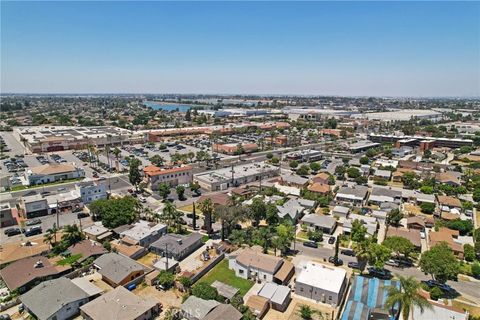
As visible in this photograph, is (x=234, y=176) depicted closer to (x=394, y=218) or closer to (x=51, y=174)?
(x=394, y=218)

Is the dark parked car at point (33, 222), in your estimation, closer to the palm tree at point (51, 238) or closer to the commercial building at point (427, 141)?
the palm tree at point (51, 238)

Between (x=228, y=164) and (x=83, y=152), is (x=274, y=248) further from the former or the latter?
(x=83, y=152)

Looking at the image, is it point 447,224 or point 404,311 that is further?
point 447,224

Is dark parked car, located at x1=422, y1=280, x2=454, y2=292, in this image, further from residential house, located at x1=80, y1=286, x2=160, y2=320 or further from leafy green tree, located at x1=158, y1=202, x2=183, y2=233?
leafy green tree, located at x1=158, y1=202, x2=183, y2=233

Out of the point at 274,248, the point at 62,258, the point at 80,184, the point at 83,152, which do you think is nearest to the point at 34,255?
the point at 62,258

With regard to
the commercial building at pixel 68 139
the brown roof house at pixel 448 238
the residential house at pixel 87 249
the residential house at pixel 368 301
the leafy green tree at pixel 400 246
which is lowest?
the residential house at pixel 87 249

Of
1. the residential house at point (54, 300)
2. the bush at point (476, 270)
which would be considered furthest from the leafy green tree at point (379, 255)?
the residential house at point (54, 300)
